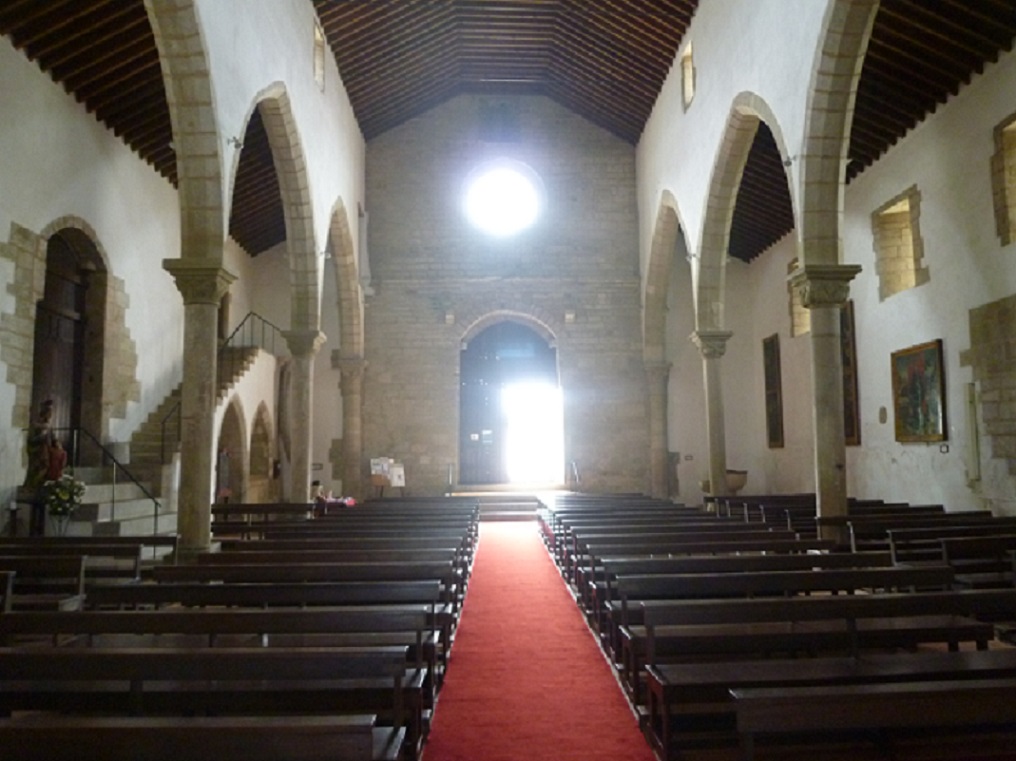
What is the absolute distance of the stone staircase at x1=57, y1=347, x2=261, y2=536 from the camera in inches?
360

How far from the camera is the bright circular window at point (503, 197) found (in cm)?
1834

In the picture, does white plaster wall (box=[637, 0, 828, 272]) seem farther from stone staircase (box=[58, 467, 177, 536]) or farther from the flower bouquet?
stone staircase (box=[58, 467, 177, 536])

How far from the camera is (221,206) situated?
7.93 meters

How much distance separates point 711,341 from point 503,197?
7.42 meters

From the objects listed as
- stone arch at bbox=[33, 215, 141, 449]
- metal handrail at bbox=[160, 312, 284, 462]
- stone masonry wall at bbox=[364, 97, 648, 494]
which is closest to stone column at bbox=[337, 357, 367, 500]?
stone masonry wall at bbox=[364, 97, 648, 494]

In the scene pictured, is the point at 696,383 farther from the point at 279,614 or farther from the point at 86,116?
the point at 279,614

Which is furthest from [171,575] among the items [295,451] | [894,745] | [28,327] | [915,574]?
[295,451]

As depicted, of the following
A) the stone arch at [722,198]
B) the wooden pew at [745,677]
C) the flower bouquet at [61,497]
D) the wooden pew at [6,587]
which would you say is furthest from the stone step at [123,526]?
the stone arch at [722,198]

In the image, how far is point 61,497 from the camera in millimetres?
8250

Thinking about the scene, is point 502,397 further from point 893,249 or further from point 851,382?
point 893,249

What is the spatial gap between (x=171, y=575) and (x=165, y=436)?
8523 millimetres

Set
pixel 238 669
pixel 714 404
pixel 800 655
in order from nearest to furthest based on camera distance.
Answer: pixel 238 669 → pixel 800 655 → pixel 714 404

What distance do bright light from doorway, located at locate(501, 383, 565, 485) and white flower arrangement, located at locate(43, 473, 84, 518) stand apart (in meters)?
11.3

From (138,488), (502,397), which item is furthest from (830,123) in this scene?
(502,397)
